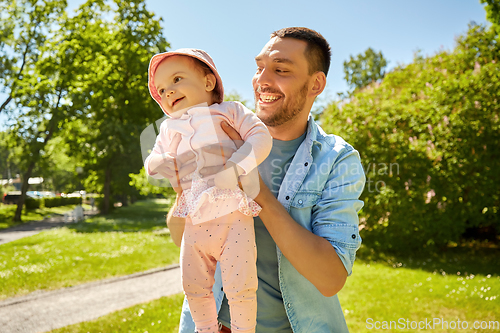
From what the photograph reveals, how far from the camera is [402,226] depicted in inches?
409

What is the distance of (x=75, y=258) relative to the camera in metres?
11.2

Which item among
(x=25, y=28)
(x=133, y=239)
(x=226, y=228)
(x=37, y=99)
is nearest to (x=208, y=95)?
(x=226, y=228)

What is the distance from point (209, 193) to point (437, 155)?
1014 cm

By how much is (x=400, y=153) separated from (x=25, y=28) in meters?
27.1

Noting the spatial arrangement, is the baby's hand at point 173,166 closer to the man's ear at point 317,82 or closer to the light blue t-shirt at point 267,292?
the light blue t-shirt at point 267,292

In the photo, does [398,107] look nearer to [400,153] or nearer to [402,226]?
[400,153]

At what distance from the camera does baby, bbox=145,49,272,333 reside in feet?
5.87

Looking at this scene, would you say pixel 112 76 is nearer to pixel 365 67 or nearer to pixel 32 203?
pixel 32 203

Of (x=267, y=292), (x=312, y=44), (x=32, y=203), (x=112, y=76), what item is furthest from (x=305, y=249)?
(x=32, y=203)

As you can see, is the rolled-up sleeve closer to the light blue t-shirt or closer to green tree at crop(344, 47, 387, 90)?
the light blue t-shirt

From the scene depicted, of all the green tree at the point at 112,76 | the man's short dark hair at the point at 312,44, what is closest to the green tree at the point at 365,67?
the green tree at the point at 112,76

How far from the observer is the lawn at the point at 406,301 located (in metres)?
6.29

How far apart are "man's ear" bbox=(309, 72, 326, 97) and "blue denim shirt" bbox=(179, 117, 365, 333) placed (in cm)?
55

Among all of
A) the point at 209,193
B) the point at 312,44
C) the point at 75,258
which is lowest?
the point at 75,258
